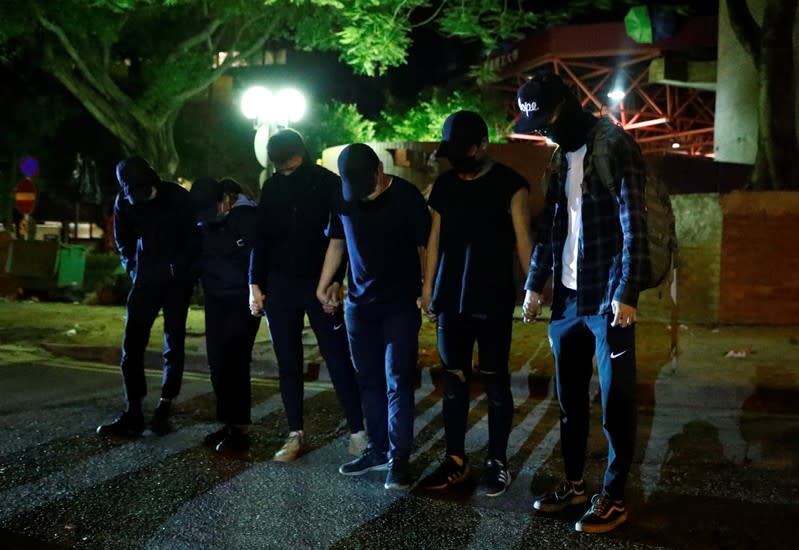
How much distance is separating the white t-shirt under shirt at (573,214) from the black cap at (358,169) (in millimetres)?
1040

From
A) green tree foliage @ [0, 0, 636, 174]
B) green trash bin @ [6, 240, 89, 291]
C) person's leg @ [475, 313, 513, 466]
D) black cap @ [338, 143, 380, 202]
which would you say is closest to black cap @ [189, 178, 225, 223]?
black cap @ [338, 143, 380, 202]

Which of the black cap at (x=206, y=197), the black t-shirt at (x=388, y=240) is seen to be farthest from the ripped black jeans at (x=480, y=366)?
the black cap at (x=206, y=197)

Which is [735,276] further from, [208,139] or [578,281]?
[208,139]

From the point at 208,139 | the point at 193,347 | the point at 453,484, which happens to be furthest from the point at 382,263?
the point at 208,139

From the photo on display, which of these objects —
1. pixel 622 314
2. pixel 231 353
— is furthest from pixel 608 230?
pixel 231 353

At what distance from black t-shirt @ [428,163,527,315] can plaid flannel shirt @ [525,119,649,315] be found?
306 mm

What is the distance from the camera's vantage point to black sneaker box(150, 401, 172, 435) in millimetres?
5586

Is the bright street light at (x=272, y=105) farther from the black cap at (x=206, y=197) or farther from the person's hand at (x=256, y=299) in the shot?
the person's hand at (x=256, y=299)

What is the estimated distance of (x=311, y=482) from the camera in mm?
4520

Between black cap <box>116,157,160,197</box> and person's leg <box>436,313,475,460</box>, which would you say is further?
black cap <box>116,157,160,197</box>

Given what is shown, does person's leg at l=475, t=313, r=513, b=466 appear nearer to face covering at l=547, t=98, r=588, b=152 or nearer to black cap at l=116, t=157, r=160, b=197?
face covering at l=547, t=98, r=588, b=152

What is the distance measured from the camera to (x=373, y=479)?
4562 mm

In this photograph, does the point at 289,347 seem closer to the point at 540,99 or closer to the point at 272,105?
the point at 540,99

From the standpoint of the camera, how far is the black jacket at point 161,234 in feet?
18.1
